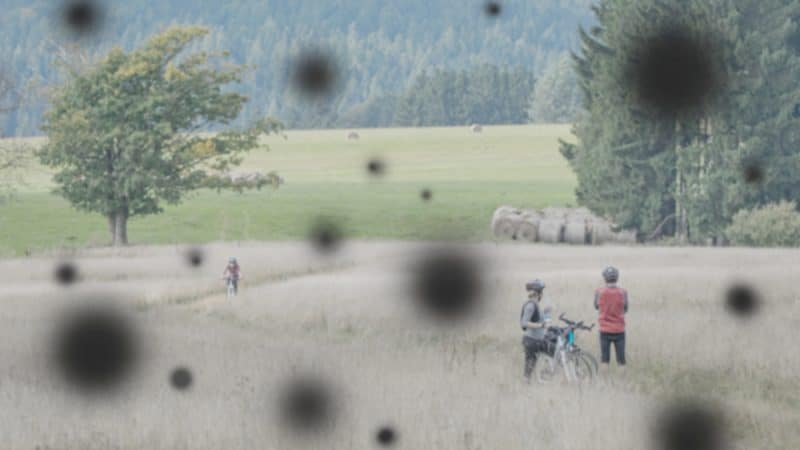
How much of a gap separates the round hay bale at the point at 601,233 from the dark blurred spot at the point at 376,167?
1761 inches

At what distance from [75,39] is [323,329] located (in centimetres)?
3754

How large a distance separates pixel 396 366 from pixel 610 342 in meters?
3.17

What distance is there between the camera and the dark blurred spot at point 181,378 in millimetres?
16859

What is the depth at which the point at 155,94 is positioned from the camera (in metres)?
53.4

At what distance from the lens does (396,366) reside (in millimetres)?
18547

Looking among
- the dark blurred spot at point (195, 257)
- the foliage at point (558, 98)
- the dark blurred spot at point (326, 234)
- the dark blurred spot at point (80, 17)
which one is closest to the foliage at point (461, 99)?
the foliage at point (558, 98)

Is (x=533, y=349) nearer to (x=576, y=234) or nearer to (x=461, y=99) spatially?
(x=576, y=234)

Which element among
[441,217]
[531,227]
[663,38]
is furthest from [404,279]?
[441,217]

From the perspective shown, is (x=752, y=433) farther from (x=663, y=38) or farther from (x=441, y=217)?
(x=441, y=217)

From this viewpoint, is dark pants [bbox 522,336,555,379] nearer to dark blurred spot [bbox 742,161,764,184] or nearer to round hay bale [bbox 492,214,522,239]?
dark blurred spot [bbox 742,161,764,184]

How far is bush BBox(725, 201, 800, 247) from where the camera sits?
4784 centimetres

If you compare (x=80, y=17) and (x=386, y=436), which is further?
(x=80, y=17)

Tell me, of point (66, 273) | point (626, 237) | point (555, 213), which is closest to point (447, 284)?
point (66, 273)

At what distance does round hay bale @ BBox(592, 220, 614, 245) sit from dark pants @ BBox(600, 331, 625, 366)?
39.2m
